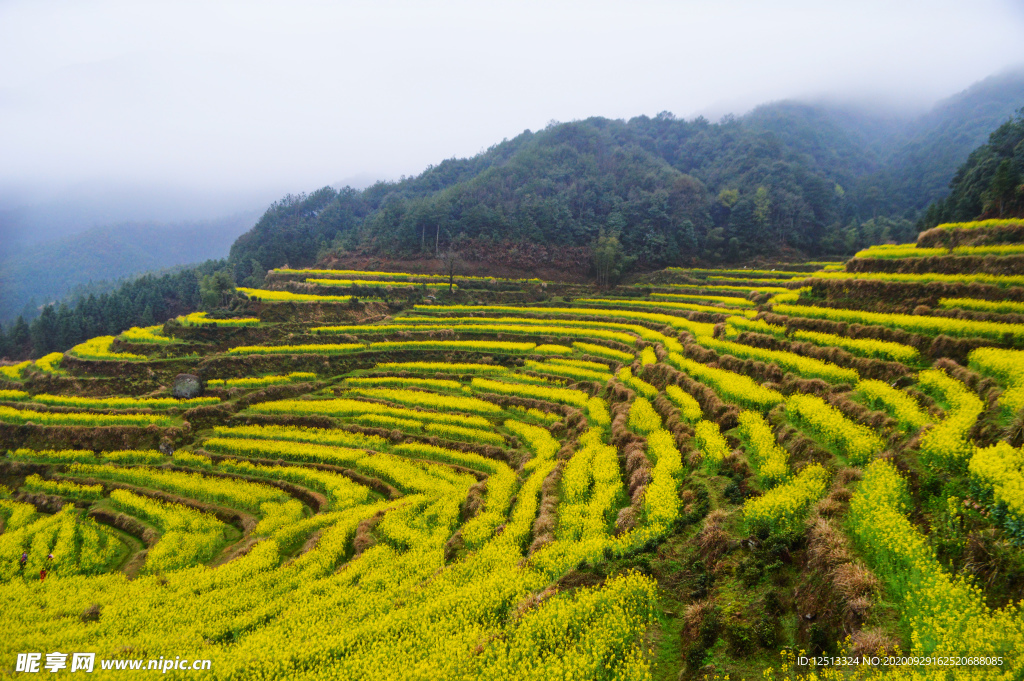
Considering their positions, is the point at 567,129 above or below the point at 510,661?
above

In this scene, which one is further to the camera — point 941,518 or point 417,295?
point 417,295

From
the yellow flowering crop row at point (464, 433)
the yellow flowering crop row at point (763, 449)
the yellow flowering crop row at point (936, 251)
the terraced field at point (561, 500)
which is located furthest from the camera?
the yellow flowering crop row at point (464, 433)

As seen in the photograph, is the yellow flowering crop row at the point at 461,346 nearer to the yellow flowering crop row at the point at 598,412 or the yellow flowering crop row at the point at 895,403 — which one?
the yellow flowering crop row at the point at 598,412

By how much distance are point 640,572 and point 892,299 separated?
17889 millimetres

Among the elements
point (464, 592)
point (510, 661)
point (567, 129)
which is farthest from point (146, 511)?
point (567, 129)

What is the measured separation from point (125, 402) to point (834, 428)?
32091 millimetres

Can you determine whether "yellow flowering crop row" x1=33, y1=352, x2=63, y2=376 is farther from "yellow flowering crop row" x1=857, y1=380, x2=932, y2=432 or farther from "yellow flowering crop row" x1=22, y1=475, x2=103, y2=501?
"yellow flowering crop row" x1=857, y1=380, x2=932, y2=432

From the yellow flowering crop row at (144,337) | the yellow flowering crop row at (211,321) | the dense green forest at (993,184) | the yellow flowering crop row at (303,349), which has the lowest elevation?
the yellow flowering crop row at (303,349)

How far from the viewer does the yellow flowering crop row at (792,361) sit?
1448cm

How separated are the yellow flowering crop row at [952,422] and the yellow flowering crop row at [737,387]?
12.4 feet

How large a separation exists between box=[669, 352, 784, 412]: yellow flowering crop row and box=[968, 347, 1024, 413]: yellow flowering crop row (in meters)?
4.77

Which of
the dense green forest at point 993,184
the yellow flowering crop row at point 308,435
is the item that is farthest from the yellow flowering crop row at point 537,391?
the dense green forest at point 993,184

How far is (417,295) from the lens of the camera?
4703 cm

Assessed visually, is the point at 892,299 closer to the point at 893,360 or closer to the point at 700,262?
the point at 893,360
